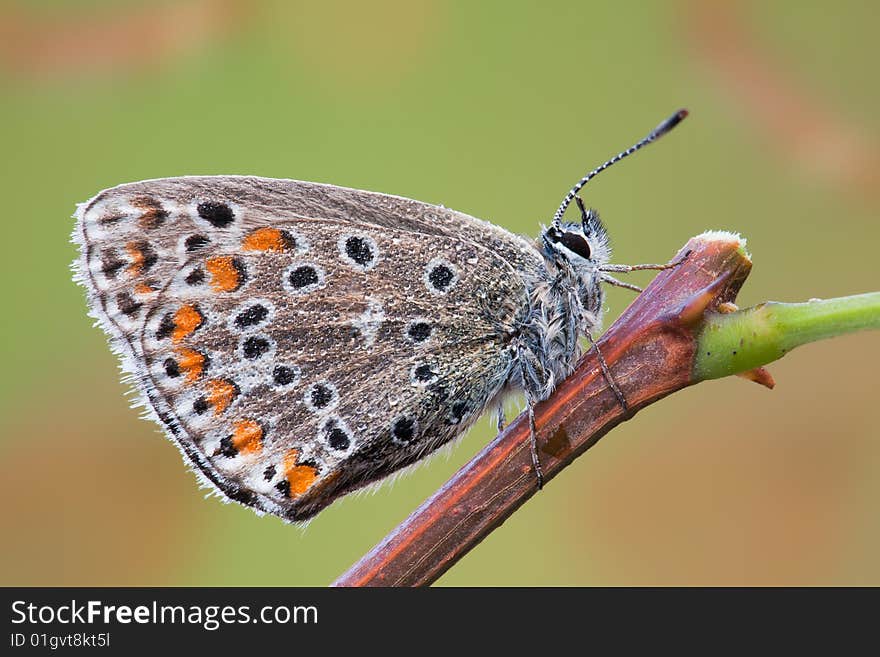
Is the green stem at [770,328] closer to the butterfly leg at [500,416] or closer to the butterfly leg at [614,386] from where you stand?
the butterfly leg at [614,386]

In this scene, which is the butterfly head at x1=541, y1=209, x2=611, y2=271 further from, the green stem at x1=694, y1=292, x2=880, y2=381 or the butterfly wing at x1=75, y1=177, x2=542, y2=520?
the green stem at x1=694, y1=292, x2=880, y2=381

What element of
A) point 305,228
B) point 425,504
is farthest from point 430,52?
point 425,504

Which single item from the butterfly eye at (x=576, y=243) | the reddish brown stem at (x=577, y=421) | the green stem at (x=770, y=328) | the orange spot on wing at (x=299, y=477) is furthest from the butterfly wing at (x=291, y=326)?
the green stem at (x=770, y=328)

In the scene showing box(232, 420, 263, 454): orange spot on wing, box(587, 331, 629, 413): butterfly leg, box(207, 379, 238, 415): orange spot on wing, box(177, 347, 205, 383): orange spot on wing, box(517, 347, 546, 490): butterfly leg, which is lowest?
box(232, 420, 263, 454): orange spot on wing

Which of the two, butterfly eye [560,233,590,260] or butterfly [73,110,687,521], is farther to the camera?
butterfly eye [560,233,590,260]

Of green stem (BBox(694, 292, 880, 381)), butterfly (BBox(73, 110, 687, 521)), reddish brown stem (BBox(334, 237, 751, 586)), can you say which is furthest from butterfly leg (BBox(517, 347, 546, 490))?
green stem (BBox(694, 292, 880, 381))
